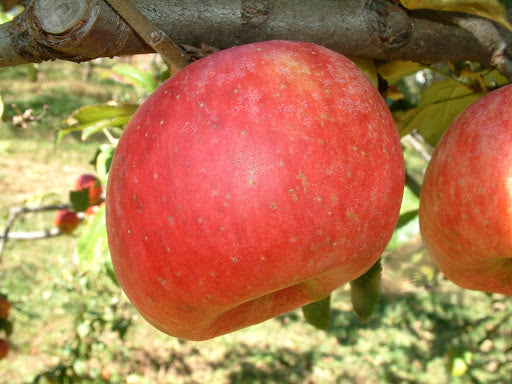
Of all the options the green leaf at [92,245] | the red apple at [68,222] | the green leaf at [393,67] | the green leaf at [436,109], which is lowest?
the red apple at [68,222]

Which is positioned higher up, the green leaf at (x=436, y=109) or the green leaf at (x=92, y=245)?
the green leaf at (x=436, y=109)

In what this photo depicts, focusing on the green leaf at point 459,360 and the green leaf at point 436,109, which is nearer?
the green leaf at point 436,109

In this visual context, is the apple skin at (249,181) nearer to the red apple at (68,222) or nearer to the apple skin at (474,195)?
the apple skin at (474,195)

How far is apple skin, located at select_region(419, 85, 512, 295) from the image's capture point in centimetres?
67

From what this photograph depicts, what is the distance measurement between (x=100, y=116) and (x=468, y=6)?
0.84m

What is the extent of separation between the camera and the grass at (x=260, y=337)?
3375 mm

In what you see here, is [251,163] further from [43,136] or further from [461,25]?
[43,136]

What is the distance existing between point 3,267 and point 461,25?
178 inches

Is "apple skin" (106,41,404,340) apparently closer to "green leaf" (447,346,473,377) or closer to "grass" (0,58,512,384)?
"green leaf" (447,346,473,377)

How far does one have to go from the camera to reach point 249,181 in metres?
0.53

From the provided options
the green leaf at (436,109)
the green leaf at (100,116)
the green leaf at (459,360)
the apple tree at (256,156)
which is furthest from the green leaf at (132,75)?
the green leaf at (459,360)

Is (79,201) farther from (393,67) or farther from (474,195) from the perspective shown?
(474,195)

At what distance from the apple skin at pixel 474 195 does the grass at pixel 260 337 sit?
7.60ft

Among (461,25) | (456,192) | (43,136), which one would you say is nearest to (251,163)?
(456,192)
